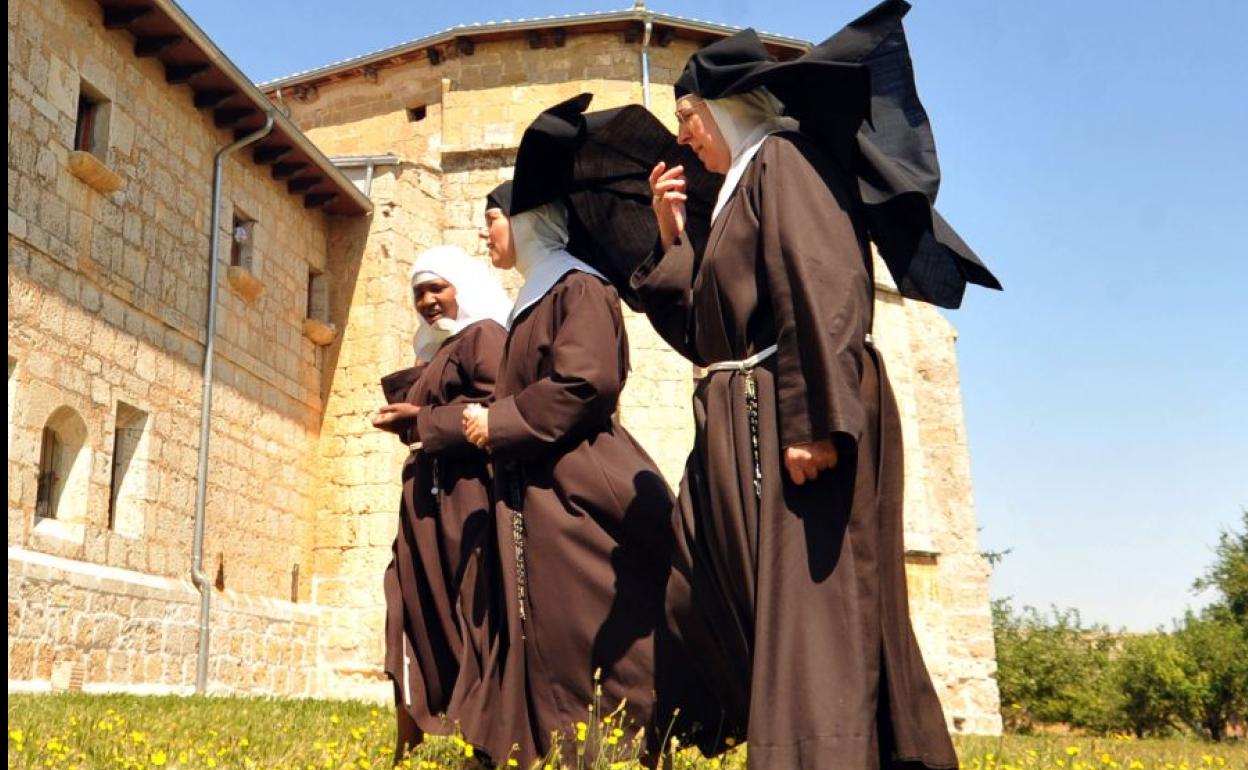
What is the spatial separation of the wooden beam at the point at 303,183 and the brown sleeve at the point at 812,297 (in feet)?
38.5

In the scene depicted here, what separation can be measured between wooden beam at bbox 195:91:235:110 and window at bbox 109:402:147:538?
131 inches

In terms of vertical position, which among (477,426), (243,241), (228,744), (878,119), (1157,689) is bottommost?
(1157,689)

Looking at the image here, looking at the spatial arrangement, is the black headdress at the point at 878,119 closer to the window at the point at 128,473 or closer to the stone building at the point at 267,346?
the stone building at the point at 267,346

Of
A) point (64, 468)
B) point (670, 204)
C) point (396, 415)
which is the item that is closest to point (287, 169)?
point (64, 468)

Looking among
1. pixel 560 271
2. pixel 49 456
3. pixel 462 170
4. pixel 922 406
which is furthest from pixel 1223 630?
pixel 560 271

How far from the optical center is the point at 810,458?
3.14m

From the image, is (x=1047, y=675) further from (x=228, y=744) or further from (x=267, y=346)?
(x=228, y=744)

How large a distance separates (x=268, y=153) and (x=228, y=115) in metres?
0.83

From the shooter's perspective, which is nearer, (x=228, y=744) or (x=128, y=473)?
(x=228, y=744)

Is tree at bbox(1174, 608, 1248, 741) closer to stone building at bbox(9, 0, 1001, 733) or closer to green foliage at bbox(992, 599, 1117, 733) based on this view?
green foliage at bbox(992, 599, 1117, 733)

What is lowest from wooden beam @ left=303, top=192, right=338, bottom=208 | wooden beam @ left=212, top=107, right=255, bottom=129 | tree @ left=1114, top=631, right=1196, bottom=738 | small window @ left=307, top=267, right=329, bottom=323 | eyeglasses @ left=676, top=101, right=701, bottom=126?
tree @ left=1114, top=631, right=1196, bottom=738

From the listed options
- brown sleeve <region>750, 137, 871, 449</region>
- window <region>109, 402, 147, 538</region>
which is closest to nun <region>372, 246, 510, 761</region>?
brown sleeve <region>750, 137, 871, 449</region>

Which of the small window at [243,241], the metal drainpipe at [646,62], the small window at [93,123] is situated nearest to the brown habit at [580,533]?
the small window at [93,123]

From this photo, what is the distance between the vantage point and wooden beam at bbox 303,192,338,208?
1492 cm
